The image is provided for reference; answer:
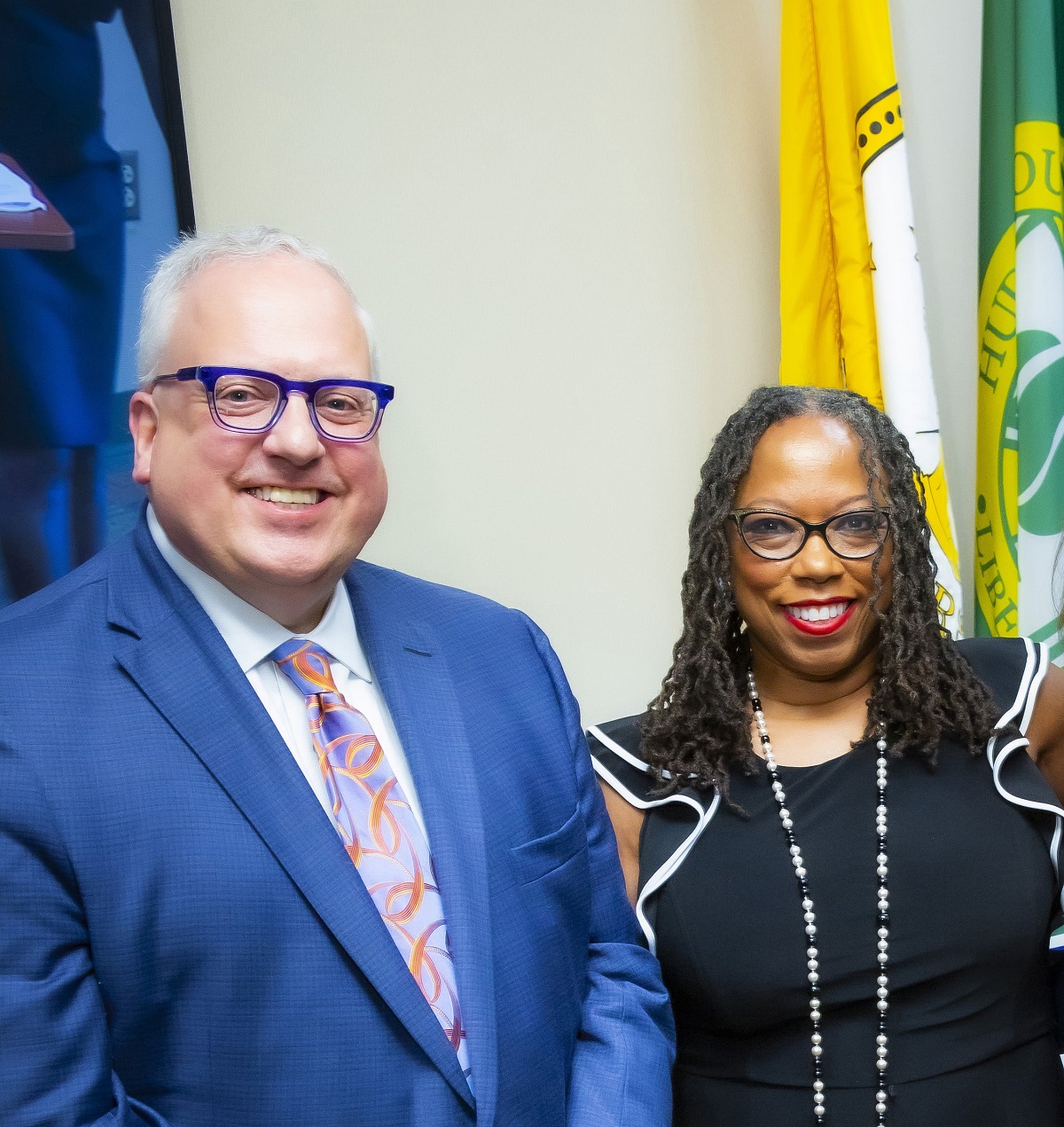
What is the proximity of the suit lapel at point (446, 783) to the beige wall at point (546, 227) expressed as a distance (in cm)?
74

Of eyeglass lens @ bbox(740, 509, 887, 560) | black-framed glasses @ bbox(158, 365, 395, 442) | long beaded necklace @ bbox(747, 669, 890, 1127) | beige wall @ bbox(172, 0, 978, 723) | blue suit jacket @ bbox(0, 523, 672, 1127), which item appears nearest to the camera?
blue suit jacket @ bbox(0, 523, 672, 1127)

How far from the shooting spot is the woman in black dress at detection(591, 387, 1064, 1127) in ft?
4.88

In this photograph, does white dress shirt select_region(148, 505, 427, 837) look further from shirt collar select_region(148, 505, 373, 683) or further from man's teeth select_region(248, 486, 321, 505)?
man's teeth select_region(248, 486, 321, 505)

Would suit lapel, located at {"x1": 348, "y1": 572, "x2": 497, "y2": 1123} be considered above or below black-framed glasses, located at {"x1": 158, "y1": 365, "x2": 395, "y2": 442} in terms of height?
below

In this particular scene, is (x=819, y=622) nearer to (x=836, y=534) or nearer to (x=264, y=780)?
(x=836, y=534)

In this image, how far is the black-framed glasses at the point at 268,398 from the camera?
118 centimetres

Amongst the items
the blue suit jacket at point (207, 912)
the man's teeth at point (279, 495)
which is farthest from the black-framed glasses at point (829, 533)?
the man's teeth at point (279, 495)

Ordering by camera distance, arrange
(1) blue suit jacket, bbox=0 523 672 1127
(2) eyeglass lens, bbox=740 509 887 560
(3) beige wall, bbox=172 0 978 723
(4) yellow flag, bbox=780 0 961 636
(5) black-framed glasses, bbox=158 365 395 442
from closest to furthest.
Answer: (1) blue suit jacket, bbox=0 523 672 1127
(5) black-framed glasses, bbox=158 365 395 442
(2) eyeglass lens, bbox=740 509 887 560
(3) beige wall, bbox=172 0 978 723
(4) yellow flag, bbox=780 0 961 636

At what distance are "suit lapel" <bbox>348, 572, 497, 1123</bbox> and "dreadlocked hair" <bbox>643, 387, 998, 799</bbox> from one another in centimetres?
40

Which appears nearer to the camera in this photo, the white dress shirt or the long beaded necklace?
the white dress shirt

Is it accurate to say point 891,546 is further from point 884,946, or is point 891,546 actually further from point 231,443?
point 231,443

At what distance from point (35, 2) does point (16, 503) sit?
2.30ft

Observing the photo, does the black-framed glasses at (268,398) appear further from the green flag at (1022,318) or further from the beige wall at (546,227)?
the green flag at (1022,318)

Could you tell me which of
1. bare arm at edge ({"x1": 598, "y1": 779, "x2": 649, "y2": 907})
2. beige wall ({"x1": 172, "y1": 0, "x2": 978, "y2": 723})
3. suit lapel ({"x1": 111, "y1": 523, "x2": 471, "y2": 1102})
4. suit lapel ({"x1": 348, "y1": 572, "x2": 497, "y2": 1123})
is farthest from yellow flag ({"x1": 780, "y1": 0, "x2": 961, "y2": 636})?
suit lapel ({"x1": 111, "y1": 523, "x2": 471, "y2": 1102})
